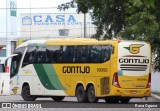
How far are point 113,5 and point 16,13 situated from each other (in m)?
64.2

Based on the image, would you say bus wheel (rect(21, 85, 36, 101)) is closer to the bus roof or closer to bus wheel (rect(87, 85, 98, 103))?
the bus roof

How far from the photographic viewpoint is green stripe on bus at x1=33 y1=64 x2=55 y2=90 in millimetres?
32406

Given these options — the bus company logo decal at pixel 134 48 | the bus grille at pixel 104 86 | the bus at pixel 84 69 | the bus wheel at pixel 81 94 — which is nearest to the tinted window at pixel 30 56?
the bus at pixel 84 69

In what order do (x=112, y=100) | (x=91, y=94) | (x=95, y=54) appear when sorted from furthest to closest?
(x=112, y=100) → (x=91, y=94) → (x=95, y=54)

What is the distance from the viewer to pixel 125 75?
29.1 m

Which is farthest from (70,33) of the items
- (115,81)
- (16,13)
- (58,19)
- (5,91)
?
(115,81)

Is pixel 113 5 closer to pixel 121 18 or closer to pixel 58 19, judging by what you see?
pixel 121 18

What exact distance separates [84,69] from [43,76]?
3068mm

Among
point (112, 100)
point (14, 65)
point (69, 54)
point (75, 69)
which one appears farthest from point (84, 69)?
point (14, 65)

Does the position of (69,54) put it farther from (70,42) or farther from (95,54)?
(95,54)

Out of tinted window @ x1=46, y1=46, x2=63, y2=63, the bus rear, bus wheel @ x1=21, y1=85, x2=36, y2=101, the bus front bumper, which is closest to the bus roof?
tinted window @ x1=46, y1=46, x2=63, y2=63

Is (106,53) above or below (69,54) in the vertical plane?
above

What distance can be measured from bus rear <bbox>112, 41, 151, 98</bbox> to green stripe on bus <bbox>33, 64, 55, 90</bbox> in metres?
4.59

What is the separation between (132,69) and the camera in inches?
1147
